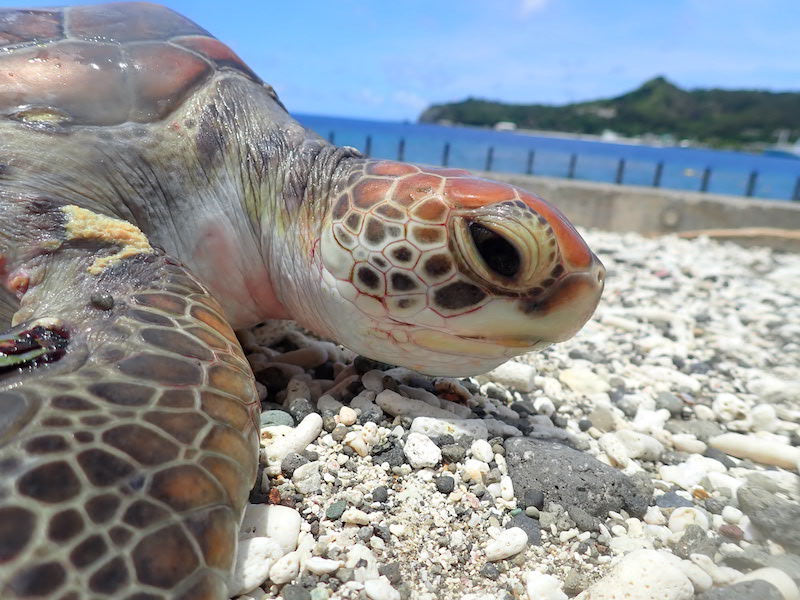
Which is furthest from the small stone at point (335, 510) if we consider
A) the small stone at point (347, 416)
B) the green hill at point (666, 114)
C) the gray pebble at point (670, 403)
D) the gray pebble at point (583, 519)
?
the green hill at point (666, 114)

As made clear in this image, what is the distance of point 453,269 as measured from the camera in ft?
4.16

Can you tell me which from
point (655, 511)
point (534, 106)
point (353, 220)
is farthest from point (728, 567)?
point (534, 106)

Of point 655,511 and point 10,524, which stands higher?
point 10,524

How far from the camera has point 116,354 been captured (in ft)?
3.18

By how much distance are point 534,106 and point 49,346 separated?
9787 cm

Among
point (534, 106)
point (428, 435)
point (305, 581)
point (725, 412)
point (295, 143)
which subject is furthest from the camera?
point (534, 106)

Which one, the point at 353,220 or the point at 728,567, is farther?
the point at 353,220

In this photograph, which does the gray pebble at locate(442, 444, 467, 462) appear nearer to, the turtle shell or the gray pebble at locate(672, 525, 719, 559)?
the gray pebble at locate(672, 525, 719, 559)

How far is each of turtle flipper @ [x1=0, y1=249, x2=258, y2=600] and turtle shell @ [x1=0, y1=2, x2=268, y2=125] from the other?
1.81 feet

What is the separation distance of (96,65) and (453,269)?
1.14m

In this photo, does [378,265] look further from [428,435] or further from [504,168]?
[504,168]

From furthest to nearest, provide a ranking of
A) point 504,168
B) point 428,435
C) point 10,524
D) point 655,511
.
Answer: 1. point 504,168
2. point 428,435
3. point 655,511
4. point 10,524

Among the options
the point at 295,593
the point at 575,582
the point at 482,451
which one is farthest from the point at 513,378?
the point at 295,593

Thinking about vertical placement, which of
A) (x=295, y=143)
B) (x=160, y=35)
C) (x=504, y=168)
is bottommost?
(x=504, y=168)
